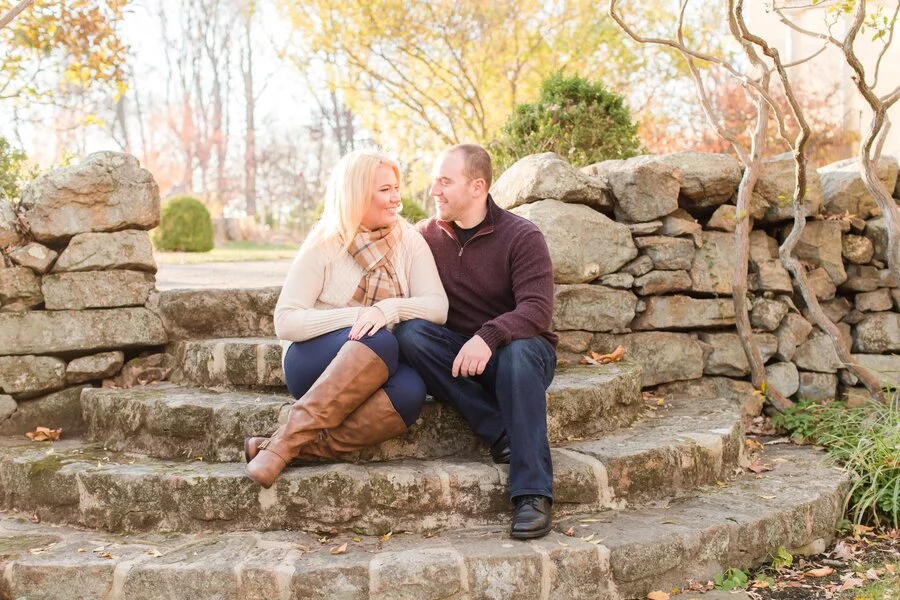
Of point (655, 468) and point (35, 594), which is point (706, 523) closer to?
point (655, 468)

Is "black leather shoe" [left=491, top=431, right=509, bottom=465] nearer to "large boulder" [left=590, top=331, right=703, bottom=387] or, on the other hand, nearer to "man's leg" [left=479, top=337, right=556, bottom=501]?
"man's leg" [left=479, top=337, right=556, bottom=501]

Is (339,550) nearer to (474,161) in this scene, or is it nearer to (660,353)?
(474,161)

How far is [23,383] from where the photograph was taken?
12.9 ft

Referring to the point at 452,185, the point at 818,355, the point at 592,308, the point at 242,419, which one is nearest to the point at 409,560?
the point at 242,419

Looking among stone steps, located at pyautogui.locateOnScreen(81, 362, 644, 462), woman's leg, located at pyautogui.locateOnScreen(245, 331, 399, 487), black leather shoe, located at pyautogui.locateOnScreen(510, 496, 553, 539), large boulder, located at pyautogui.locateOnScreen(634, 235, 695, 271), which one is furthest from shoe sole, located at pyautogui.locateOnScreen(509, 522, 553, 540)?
large boulder, located at pyautogui.locateOnScreen(634, 235, 695, 271)

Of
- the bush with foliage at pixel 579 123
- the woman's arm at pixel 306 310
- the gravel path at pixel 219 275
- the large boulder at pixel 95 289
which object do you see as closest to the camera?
the woman's arm at pixel 306 310

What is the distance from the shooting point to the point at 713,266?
4637 mm

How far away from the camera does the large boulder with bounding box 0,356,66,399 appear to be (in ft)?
12.8

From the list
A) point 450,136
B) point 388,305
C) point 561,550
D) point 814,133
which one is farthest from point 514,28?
point 561,550

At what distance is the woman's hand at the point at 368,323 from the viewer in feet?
9.87

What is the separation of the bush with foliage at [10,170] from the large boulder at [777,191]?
13.9 feet

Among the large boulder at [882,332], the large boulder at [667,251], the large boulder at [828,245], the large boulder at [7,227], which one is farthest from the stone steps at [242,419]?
the large boulder at [882,332]

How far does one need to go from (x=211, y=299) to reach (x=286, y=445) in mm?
1393

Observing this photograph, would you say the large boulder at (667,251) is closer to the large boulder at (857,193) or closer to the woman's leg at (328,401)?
the large boulder at (857,193)
